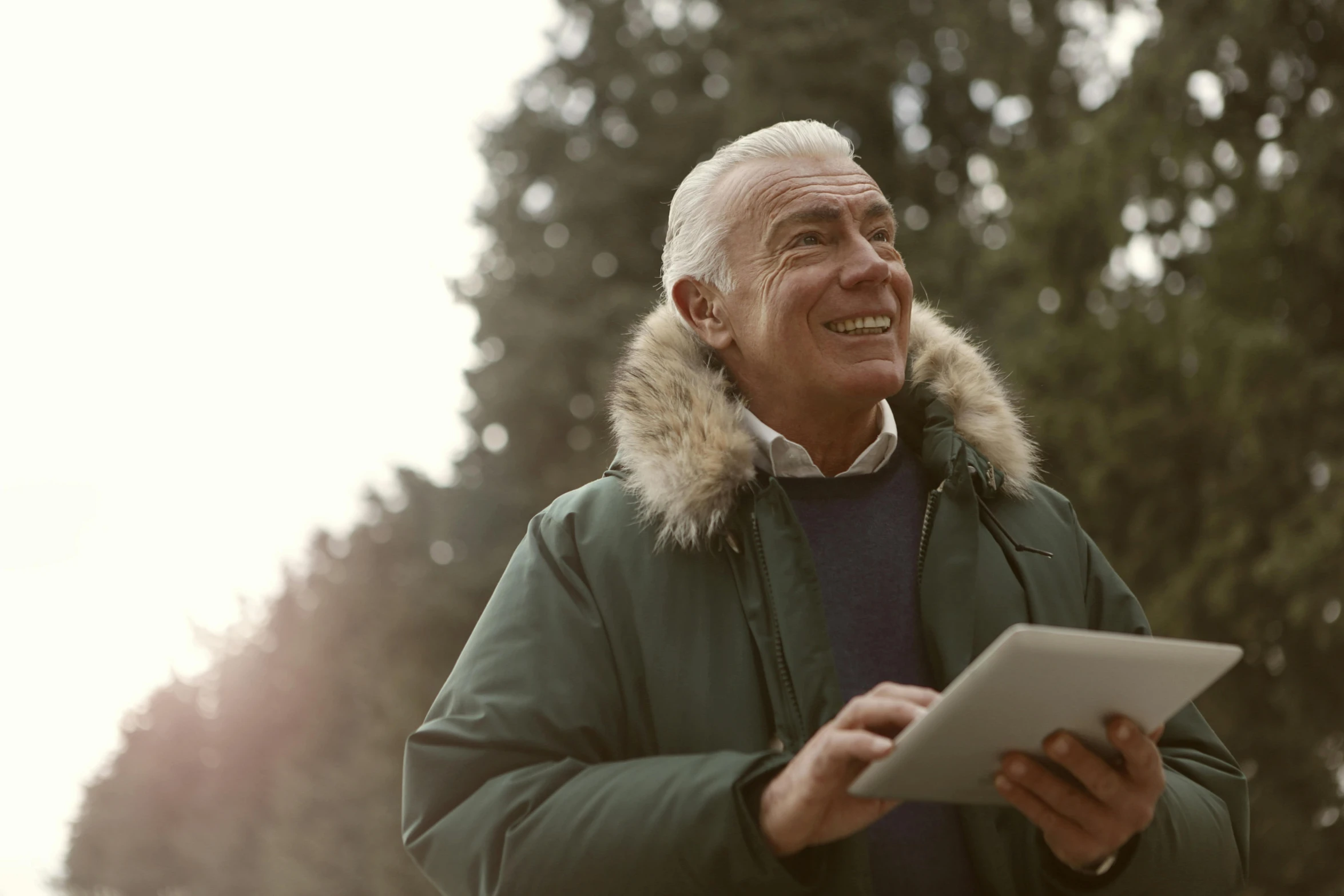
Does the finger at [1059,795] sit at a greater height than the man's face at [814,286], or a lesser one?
lesser

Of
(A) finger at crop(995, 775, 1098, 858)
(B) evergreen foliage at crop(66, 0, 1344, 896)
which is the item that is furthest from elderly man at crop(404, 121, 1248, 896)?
(B) evergreen foliage at crop(66, 0, 1344, 896)

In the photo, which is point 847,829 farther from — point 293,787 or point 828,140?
point 293,787

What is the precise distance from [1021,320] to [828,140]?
31.5 feet

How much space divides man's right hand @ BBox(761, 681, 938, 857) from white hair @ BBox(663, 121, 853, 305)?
114 cm

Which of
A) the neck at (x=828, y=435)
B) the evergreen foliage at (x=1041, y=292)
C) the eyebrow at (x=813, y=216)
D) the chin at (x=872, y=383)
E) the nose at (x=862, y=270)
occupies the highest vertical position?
the eyebrow at (x=813, y=216)

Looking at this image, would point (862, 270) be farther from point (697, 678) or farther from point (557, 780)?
point (557, 780)

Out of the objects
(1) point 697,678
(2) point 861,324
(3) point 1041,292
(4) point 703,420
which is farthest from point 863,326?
(3) point 1041,292

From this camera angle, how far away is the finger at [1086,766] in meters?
1.75

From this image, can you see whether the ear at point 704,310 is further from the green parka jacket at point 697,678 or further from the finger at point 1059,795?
the finger at point 1059,795

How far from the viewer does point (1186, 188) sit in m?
11.1

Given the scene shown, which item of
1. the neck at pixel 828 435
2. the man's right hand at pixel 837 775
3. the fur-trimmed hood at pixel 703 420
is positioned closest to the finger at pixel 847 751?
the man's right hand at pixel 837 775

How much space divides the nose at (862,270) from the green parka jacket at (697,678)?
278 millimetres

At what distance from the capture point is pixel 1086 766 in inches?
69.8

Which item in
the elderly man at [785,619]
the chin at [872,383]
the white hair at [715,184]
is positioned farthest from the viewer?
the white hair at [715,184]
